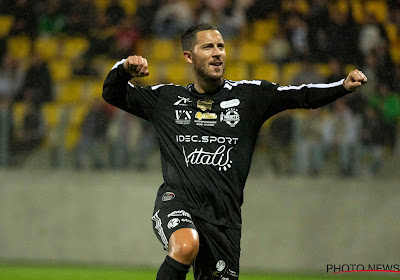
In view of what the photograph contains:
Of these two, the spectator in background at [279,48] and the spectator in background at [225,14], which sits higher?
the spectator in background at [225,14]

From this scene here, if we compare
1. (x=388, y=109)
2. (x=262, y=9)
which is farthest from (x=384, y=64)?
(x=262, y=9)

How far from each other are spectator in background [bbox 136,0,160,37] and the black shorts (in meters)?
6.57

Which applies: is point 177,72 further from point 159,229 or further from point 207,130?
point 159,229

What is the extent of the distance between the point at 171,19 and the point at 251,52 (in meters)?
1.48

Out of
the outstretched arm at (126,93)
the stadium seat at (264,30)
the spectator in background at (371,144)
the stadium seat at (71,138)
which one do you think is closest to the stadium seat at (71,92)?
the stadium seat at (71,138)

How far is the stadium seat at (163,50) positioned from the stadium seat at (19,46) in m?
1.84

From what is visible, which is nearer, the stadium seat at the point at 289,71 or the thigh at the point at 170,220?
the thigh at the point at 170,220

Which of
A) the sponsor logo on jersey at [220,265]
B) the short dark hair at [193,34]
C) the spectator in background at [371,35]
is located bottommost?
the sponsor logo on jersey at [220,265]

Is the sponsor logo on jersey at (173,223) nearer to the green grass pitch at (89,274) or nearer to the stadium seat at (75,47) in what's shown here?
the green grass pitch at (89,274)

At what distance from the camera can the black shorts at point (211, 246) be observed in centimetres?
495

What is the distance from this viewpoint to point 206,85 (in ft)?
17.6

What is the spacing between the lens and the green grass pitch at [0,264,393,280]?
28.3 ft

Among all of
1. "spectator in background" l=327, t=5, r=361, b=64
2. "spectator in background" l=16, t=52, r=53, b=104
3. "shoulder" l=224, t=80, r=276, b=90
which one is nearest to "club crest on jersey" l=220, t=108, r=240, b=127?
"shoulder" l=224, t=80, r=276, b=90

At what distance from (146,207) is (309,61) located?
Answer: 308cm
